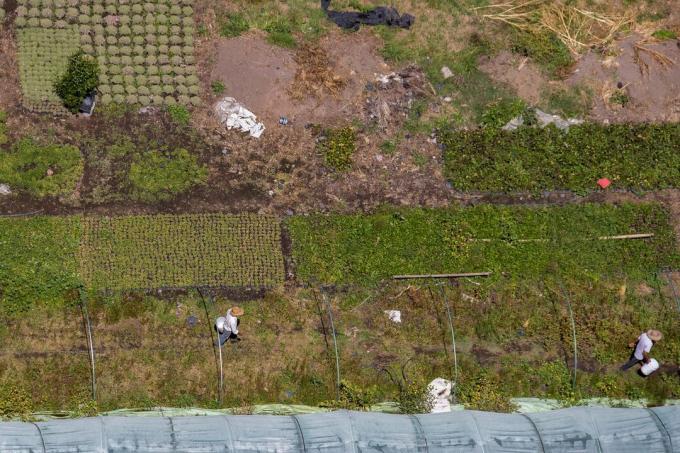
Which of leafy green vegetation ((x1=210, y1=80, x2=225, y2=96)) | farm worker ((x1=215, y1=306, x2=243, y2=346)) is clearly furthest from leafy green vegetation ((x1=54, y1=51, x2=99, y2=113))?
farm worker ((x1=215, y1=306, x2=243, y2=346))

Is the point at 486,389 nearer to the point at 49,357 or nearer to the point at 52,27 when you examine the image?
the point at 49,357

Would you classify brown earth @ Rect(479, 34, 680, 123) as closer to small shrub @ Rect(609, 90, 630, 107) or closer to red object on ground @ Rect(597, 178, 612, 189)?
small shrub @ Rect(609, 90, 630, 107)

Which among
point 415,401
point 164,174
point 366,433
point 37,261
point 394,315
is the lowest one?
point 415,401

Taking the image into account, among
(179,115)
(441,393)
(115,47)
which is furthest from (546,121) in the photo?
(115,47)

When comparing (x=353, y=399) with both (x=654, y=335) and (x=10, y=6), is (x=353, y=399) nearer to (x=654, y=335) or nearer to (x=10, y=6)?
(x=654, y=335)

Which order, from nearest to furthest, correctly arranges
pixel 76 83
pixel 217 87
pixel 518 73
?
pixel 76 83, pixel 217 87, pixel 518 73

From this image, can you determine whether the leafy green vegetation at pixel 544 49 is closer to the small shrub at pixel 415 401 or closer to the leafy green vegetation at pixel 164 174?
the leafy green vegetation at pixel 164 174

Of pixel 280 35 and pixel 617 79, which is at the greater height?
pixel 280 35

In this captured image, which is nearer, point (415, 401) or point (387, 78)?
point (415, 401)
